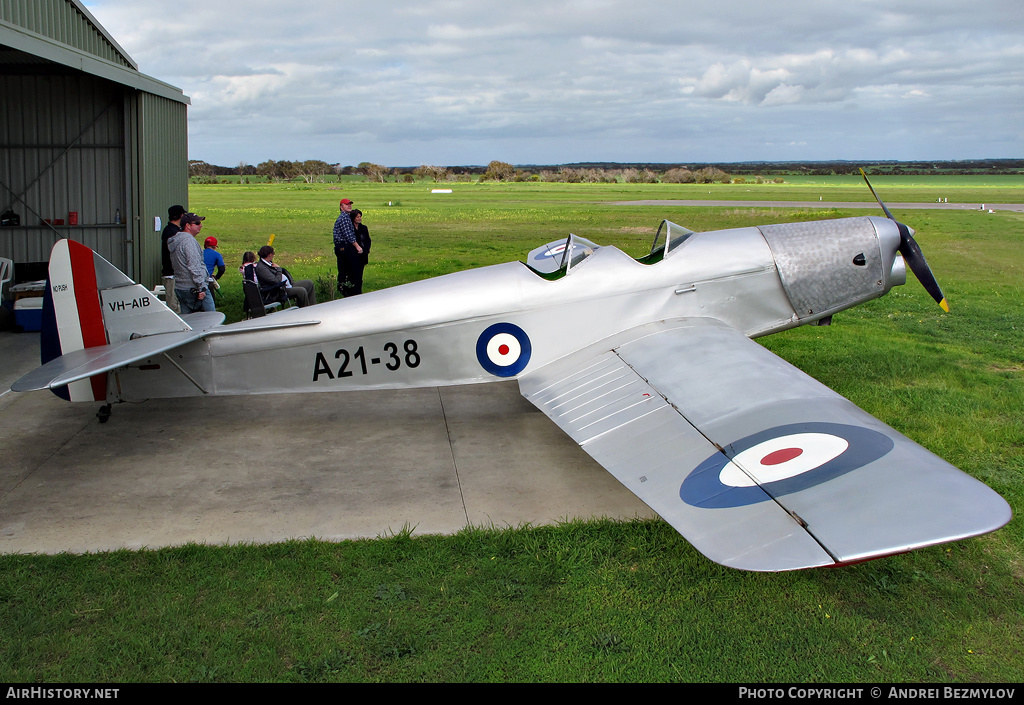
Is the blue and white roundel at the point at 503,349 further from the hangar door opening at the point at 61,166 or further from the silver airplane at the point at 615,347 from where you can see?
the hangar door opening at the point at 61,166

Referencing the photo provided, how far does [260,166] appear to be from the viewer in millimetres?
126188

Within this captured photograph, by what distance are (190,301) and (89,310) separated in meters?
2.83

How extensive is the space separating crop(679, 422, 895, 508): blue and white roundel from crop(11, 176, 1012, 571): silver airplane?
0.01m

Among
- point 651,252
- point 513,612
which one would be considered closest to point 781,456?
point 513,612

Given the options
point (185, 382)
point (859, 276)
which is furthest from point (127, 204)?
point (859, 276)

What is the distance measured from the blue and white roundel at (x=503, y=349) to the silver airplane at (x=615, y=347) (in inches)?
0.5

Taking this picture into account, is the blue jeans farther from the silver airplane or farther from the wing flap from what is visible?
the wing flap

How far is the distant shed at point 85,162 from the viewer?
12.5 metres

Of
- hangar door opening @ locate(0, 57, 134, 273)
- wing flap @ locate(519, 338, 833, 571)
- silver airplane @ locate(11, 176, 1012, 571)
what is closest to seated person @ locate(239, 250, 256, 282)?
silver airplane @ locate(11, 176, 1012, 571)

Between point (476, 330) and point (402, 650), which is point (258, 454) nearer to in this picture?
point (476, 330)

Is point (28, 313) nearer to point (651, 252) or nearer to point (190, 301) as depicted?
point (190, 301)

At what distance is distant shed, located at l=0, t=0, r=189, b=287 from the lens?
1255 centimetres

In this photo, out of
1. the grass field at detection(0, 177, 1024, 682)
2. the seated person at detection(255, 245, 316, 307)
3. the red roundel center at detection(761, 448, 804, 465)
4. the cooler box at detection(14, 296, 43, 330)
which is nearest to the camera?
the grass field at detection(0, 177, 1024, 682)
